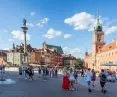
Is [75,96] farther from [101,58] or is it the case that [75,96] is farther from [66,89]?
[101,58]

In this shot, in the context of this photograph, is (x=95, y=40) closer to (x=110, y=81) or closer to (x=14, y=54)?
(x=14, y=54)

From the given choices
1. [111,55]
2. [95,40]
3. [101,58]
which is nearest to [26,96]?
[111,55]

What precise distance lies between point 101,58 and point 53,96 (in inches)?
4868

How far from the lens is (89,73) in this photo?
2458 cm

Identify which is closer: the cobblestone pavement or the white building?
the cobblestone pavement

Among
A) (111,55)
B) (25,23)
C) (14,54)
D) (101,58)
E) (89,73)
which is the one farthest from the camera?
(14,54)

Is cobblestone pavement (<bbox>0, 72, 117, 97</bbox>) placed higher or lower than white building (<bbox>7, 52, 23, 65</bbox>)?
lower

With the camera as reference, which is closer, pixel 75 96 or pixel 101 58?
pixel 75 96

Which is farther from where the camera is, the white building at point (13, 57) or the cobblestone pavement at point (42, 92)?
the white building at point (13, 57)

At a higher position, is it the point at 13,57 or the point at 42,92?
the point at 13,57

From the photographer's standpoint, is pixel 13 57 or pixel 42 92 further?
pixel 13 57

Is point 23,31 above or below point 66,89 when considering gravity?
above

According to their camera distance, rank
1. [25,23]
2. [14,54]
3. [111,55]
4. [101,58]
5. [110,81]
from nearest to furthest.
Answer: [110,81], [25,23], [111,55], [101,58], [14,54]

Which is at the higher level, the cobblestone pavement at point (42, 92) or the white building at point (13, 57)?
the white building at point (13, 57)
